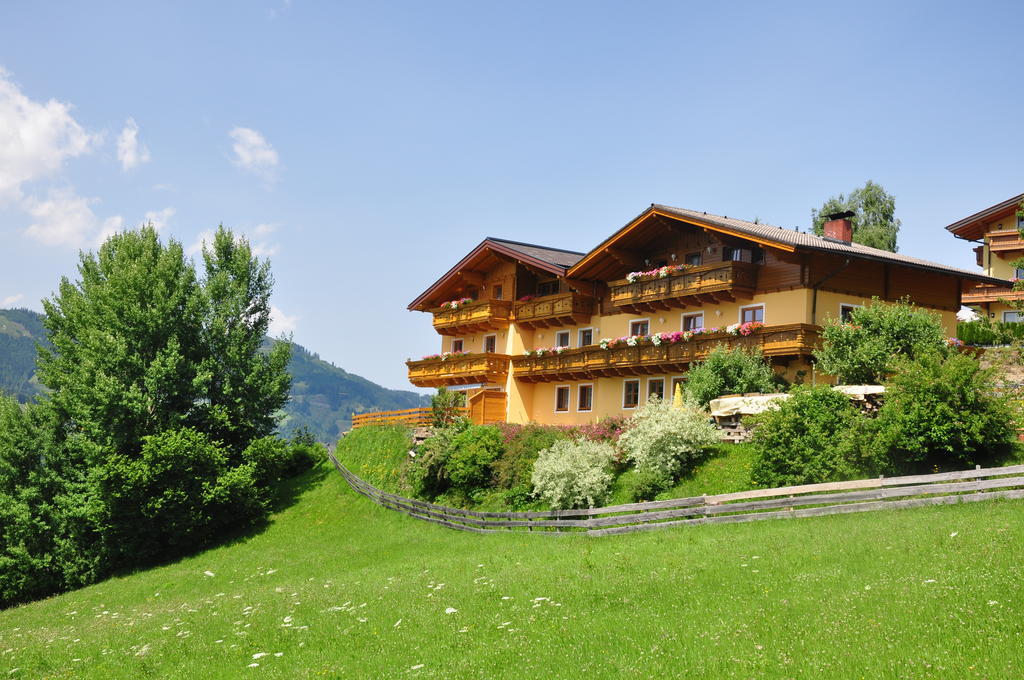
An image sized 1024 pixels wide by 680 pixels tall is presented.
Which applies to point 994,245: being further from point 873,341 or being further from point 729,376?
point 729,376

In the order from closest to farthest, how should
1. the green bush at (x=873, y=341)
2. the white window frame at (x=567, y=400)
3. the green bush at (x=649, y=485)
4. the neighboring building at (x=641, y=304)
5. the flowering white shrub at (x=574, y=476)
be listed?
the green bush at (x=649, y=485) → the flowering white shrub at (x=574, y=476) → the green bush at (x=873, y=341) → the neighboring building at (x=641, y=304) → the white window frame at (x=567, y=400)

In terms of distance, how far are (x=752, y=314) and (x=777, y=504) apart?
1485 cm

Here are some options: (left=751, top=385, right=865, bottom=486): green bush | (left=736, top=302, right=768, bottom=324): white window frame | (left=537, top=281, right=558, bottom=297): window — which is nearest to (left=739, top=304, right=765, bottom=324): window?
(left=736, top=302, right=768, bottom=324): white window frame

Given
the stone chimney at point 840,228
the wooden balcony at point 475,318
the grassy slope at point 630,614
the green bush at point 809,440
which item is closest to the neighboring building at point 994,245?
the stone chimney at point 840,228

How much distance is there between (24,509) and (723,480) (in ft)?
94.7

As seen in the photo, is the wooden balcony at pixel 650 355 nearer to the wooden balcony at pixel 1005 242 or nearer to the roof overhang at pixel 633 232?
the roof overhang at pixel 633 232

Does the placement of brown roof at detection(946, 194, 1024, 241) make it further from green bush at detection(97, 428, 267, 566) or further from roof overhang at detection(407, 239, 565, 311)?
green bush at detection(97, 428, 267, 566)

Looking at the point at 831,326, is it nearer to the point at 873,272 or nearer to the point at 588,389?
the point at 873,272

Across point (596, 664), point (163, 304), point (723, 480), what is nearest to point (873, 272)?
point (723, 480)

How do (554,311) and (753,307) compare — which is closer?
(753,307)

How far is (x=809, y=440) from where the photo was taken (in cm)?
2447

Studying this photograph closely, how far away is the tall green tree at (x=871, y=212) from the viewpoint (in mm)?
58969

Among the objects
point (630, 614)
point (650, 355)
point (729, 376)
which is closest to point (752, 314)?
point (729, 376)

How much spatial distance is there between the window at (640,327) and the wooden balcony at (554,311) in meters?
3.56
